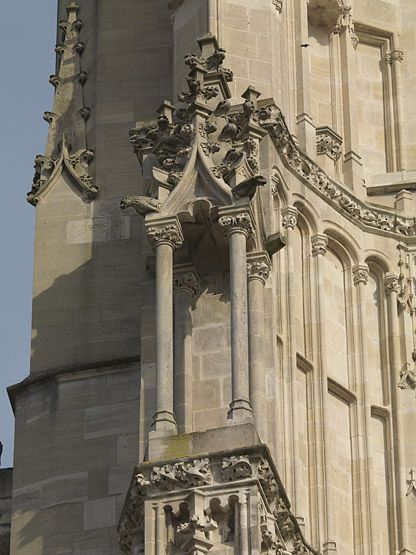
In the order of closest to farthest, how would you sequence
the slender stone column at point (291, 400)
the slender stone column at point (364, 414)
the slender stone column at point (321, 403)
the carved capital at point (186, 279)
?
the carved capital at point (186, 279) < the slender stone column at point (291, 400) < the slender stone column at point (321, 403) < the slender stone column at point (364, 414)

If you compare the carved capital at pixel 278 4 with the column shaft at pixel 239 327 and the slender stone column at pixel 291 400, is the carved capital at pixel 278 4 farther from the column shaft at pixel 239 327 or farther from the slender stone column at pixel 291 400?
the column shaft at pixel 239 327

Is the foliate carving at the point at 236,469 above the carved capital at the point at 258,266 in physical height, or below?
below

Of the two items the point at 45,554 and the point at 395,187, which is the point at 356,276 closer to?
the point at 395,187

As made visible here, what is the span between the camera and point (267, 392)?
23234 mm

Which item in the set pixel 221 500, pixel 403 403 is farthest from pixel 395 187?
pixel 221 500

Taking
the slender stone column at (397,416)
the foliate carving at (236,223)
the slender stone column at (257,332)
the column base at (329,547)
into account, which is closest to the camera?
the slender stone column at (257,332)

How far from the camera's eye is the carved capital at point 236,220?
23328 mm

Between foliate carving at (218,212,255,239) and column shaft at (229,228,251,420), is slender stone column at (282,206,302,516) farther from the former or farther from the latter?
foliate carving at (218,212,255,239)

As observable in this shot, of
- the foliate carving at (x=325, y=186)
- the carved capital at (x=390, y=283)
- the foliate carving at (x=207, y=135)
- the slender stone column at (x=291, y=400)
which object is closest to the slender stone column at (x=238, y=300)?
the foliate carving at (x=207, y=135)

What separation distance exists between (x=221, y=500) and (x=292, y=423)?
8.27 ft

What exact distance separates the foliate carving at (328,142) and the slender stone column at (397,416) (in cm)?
139

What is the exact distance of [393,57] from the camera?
29.0 m

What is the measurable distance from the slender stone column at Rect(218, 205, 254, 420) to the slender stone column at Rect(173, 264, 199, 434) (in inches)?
27.3

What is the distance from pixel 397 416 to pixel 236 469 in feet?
14.3
